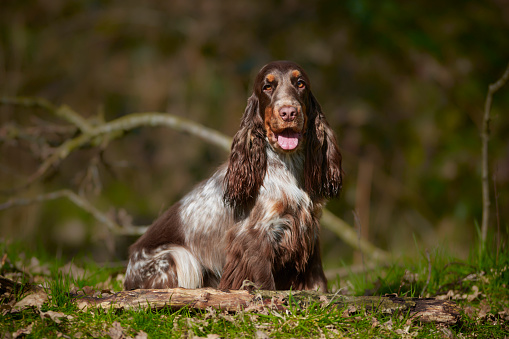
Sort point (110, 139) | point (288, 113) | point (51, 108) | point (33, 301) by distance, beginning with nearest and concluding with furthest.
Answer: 1. point (33, 301)
2. point (288, 113)
3. point (110, 139)
4. point (51, 108)

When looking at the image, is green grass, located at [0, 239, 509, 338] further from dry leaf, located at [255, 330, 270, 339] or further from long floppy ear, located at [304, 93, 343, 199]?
long floppy ear, located at [304, 93, 343, 199]

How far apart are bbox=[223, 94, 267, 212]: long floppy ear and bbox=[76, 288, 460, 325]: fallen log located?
0.84m

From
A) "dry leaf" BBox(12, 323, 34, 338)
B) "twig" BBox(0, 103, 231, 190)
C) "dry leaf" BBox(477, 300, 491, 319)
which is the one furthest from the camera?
"twig" BBox(0, 103, 231, 190)

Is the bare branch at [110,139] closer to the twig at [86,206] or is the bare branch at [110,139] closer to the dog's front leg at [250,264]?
the twig at [86,206]

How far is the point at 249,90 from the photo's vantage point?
10.1 metres

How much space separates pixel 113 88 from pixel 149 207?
9.76 feet

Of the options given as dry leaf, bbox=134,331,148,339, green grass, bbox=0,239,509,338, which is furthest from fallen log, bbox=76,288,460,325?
dry leaf, bbox=134,331,148,339

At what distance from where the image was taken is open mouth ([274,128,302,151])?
4.16m

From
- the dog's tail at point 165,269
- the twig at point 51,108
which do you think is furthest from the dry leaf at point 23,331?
the twig at point 51,108

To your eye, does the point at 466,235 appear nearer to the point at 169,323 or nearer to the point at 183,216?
the point at 183,216

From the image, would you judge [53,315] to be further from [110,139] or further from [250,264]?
[110,139]

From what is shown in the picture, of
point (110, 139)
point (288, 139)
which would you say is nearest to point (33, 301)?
point (288, 139)

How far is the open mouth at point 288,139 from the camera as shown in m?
4.16

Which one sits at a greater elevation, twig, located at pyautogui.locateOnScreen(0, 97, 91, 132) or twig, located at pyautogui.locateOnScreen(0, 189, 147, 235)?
twig, located at pyautogui.locateOnScreen(0, 97, 91, 132)
